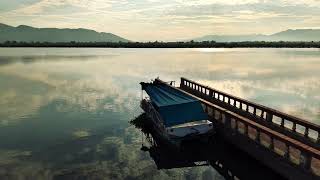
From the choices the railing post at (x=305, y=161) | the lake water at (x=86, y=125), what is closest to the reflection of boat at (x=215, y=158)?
the lake water at (x=86, y=125)

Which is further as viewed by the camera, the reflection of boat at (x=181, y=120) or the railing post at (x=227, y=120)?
the railing post at (x=227, y=120)

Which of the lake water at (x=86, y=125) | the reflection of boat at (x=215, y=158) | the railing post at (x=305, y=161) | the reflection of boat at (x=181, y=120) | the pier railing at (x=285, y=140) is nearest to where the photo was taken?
the railing post at (x=305, y=161)

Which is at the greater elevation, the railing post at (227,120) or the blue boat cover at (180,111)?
the blue boat cover at (180,111)

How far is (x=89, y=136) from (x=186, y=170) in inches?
374

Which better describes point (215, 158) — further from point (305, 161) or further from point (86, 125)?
point (86, 125)

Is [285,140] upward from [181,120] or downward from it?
upward

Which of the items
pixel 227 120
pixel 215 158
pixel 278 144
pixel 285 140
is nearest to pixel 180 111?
pixel 227 120

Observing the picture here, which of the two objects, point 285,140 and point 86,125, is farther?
point 86,125

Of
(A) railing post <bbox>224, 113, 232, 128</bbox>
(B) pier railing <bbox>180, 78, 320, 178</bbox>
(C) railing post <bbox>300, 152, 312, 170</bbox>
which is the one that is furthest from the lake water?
(C) railing post <bbox>300, 152, 312, 170</bbox>

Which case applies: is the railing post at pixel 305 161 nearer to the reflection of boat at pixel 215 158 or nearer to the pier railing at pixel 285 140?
the pier railing at pixel 285 140

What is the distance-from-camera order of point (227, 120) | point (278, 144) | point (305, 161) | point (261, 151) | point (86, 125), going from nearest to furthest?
point (305, 161)
point (261, 151)
point (278, 144)
point (227, 120)
point (86, 125)

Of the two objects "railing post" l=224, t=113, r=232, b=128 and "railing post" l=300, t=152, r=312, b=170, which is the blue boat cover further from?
"railing post" l=300, t=152, r=312, b=170

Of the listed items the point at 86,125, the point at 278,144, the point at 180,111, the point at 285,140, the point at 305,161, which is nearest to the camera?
the point at 305,161

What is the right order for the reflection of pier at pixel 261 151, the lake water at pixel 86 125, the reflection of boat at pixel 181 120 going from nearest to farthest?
the reflection of pier at pixel 261 151
the lake water at pixel 86 125
the reflection of boat at pixel 181 120
